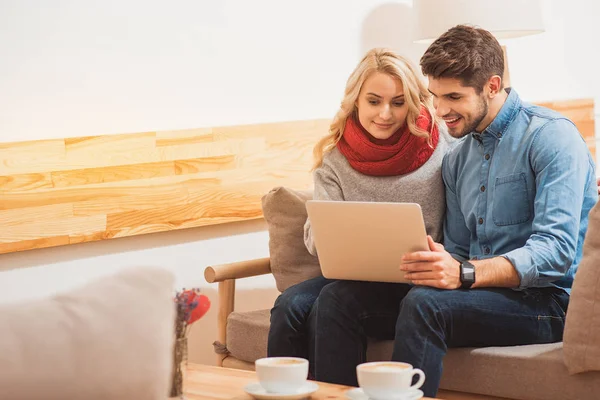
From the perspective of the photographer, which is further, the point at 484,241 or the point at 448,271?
the point at 484,241

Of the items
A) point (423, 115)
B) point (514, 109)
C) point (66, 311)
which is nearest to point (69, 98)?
point (423, 115)

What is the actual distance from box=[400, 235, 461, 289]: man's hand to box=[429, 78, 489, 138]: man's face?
371 millimetres

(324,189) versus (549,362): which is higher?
(324,189)

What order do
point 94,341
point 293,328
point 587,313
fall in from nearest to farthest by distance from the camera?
point 94,341, point 587,313, point 293,328

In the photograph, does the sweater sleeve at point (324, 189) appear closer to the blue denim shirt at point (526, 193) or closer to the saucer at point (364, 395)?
the blue denim shirt at point (526, 193)

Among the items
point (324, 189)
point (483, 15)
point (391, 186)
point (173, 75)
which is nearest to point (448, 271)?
point (391, 186)

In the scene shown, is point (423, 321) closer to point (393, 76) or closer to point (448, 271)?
point (448, 271)

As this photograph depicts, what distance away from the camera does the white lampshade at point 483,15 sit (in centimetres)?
348

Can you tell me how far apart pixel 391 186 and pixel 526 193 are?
0.46m

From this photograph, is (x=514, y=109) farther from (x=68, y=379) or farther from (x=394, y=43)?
(x=68, y=379)

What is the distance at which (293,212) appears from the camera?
9.87 feet

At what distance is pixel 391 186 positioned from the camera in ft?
9.19

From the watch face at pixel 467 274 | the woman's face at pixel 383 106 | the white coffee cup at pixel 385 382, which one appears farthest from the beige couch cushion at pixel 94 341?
the woman's face at pixel 383 106

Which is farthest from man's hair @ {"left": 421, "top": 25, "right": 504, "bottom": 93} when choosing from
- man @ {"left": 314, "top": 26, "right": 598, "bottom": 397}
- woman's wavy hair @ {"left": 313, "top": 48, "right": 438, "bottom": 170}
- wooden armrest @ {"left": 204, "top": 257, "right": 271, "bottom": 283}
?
wooden armrest @ {"left": 204, "top": 257, "right": 271, "bottom": 283}
